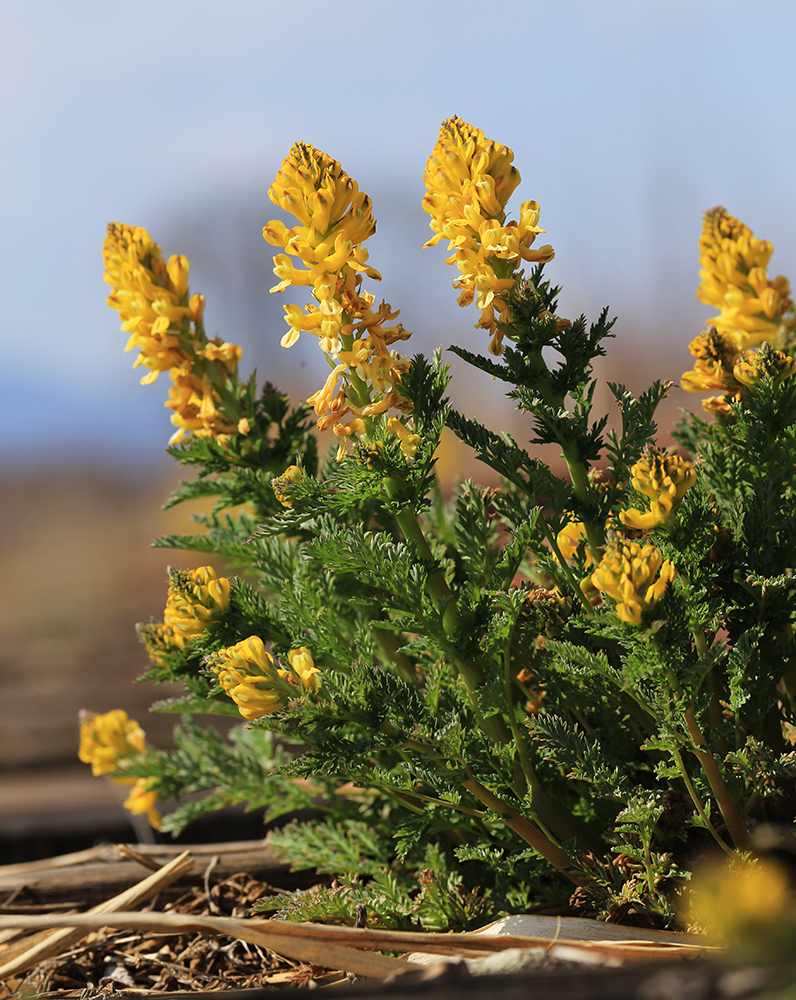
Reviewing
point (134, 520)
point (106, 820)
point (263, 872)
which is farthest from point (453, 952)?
point (134, 520)

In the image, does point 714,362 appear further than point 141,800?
No

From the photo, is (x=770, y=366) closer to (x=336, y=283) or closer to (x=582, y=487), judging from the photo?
(x=582, y=487)

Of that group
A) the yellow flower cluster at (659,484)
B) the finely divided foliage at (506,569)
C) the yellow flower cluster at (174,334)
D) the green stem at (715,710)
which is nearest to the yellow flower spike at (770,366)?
the finely divided foliage at (506,569)

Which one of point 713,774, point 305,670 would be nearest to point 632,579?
point 713,774

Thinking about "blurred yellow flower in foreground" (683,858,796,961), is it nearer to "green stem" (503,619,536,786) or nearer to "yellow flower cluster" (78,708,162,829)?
"green stem" (503,619,536,786)

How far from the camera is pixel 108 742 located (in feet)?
5.64

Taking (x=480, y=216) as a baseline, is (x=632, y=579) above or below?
below

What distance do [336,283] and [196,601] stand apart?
464mm

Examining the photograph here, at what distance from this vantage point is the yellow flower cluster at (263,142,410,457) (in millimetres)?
952

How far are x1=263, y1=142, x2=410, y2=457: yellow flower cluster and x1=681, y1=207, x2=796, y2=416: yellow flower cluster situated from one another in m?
0.46

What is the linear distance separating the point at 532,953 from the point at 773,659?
0.53 metres

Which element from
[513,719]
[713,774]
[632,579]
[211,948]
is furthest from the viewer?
[211,948]

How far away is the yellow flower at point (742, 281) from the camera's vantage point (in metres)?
1.11

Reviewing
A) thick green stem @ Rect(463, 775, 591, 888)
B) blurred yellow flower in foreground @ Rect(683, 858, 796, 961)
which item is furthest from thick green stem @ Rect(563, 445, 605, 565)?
blurred yellow flower in foreground @ Rect(683, 858, 796, 961)
